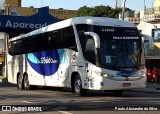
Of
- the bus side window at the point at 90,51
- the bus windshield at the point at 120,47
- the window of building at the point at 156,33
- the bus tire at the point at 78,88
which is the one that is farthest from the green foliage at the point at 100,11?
the bus side window at the point at 90,51

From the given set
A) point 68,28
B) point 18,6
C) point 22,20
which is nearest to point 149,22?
point 22,20

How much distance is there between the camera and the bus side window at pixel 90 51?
65.3 feet

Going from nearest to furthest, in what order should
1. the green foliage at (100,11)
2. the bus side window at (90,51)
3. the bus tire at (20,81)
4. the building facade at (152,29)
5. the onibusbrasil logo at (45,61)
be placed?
the bus side window at (90,51) → the onibusbrasil logo at (45,61) → the bus tire at (20,81) → the building facade at (152,29) → the green foliage at (100,11)

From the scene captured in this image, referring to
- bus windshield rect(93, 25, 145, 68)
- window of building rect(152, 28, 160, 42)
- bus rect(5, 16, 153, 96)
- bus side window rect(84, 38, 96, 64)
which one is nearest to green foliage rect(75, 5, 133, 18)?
window of building rect(152, 28, 160, 42)

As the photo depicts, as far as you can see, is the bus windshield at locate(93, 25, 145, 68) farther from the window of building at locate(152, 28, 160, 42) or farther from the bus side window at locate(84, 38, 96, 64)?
the window of building at locate(152, 28, 160, 42)

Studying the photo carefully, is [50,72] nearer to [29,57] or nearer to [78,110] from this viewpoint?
[29,57]

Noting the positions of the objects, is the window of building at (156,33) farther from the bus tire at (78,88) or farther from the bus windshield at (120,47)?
the bus tire at (78,88)

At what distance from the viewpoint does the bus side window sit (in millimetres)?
19906

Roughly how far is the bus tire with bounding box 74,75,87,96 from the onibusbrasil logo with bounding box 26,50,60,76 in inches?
96.8

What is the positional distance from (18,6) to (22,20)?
178 feet

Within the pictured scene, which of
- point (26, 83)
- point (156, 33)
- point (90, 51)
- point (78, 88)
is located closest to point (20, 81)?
point (26, 83)

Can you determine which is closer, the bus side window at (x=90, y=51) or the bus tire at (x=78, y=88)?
the bus side window at (x=90, y=51)

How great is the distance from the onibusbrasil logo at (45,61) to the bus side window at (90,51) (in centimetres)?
348

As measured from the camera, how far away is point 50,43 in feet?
80.4
